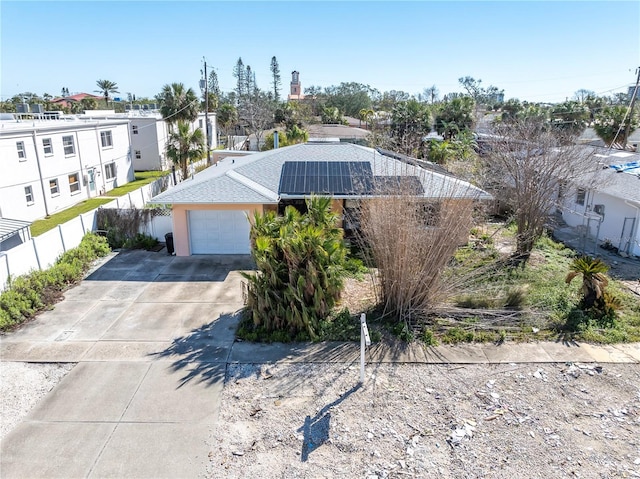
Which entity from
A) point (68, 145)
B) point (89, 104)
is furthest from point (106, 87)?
point (68, 145)

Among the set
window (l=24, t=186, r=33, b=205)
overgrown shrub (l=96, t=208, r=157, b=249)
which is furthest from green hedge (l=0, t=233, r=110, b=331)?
window (l=24, t=186, r=33, b=205)

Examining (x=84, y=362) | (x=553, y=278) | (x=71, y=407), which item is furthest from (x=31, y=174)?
(x=553, y=278)

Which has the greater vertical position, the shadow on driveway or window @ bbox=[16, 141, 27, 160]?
window @ bbox=[16, 141, 27, 160]

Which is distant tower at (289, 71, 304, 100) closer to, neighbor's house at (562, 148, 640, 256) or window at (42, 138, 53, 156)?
window at (42, 138, 53, 156)

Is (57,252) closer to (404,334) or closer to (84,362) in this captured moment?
(84,362)

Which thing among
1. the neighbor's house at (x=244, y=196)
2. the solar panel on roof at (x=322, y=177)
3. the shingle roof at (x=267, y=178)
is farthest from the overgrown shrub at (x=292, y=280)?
the solar panel on roof at (x=322, y=177)

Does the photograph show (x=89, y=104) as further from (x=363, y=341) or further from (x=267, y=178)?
(x=363, y=341)

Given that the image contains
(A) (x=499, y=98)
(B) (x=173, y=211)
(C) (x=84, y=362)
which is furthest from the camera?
(A) (x=499, y=98)
